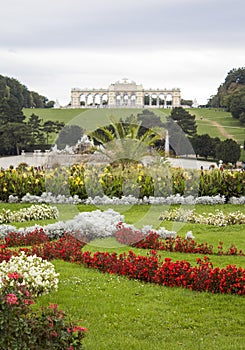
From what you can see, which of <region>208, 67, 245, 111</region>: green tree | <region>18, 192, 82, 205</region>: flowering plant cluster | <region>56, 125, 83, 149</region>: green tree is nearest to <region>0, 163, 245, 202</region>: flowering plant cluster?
<region>18, 192, 82, 205</region>: flowering plant cluster

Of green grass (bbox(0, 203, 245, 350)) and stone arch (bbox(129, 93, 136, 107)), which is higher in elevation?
stone arch (bbox(129, 93, 136, 107))

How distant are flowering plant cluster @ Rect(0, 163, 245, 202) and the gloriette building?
70.7 metres

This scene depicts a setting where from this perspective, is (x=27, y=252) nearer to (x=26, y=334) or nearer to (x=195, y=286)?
(x=195, y=286)

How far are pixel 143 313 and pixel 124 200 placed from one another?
786 cm

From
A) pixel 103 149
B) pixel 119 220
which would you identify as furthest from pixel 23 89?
pixel 119 220

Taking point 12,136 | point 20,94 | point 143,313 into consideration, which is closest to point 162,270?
point 143,313

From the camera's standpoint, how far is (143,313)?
16.4 feet

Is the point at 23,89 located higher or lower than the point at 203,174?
higher

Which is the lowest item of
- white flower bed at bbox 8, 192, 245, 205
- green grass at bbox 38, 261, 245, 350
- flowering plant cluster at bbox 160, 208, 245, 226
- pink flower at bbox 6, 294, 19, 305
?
green grass at bbox 38, 261, 245, 350

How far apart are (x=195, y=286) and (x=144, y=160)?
10443mm

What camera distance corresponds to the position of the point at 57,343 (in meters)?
3.17

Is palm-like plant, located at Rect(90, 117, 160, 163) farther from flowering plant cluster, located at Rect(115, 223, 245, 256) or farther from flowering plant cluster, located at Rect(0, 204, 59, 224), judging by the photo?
flowering plant cluster, located at Rect(115, 223, 245, 256)

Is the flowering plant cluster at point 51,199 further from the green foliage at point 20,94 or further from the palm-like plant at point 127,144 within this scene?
Answer: the green foliage at point 20,94

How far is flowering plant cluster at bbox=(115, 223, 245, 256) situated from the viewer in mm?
7629
